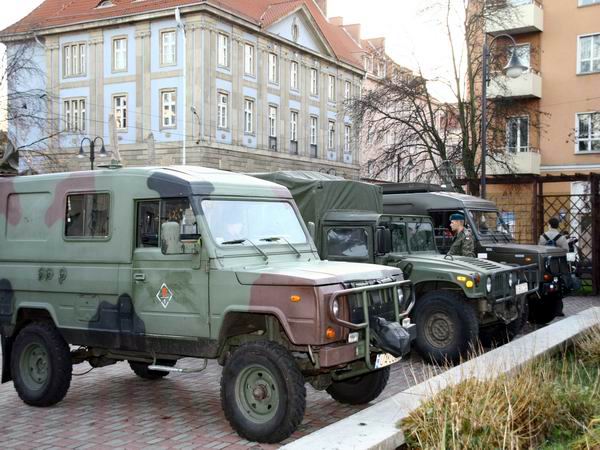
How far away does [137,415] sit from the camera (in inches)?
288

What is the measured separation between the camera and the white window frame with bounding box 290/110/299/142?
49.5m

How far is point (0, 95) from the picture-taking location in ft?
103

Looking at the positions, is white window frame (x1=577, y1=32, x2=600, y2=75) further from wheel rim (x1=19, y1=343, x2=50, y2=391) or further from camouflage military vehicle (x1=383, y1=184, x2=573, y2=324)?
wheel rim (x1=19, y1=343, x2=50, y2=391)

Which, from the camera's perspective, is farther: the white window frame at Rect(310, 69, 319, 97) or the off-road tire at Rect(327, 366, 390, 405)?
the white window frame at Rect(310, 69, 319, 97)

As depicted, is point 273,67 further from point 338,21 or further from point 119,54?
point 338,21

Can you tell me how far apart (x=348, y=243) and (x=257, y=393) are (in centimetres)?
460

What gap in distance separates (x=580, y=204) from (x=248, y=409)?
16.5 meters

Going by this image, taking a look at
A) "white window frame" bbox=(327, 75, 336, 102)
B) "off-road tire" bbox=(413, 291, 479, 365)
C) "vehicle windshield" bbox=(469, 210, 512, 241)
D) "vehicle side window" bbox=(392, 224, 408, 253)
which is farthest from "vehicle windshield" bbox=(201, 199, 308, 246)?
"white window frame" bbox=(327, 75, 336, 102)

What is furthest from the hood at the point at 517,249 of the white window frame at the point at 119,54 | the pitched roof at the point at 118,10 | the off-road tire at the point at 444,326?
the white window frame at the point at 119,54

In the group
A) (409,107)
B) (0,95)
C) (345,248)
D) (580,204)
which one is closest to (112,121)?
(0,95)

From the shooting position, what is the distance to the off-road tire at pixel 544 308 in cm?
1336

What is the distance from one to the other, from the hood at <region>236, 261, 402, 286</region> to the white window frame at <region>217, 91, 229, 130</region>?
116 ft

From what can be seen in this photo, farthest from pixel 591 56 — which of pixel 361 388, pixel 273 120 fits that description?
pixel 361 388

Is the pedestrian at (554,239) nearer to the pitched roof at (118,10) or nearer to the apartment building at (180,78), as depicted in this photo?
the apartment building at (180,78)
